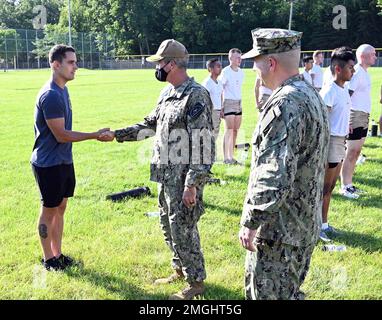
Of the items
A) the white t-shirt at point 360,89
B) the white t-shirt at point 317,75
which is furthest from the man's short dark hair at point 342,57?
the white t-shirt at point 317,75

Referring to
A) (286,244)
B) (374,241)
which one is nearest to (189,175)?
(286,244)

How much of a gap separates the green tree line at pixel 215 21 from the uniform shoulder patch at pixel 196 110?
2307 inches

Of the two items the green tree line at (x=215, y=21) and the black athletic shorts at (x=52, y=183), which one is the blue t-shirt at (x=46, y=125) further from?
the green tree line at (x=215, y=21)

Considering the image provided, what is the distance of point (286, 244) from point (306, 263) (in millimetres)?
275

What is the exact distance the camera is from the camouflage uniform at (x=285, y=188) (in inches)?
97.7

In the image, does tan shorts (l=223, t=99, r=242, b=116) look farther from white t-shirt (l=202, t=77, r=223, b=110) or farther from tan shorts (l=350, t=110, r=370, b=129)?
tan shorts (l=350, t=110, r=370, b=129)

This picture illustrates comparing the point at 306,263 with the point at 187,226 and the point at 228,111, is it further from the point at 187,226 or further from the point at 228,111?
the point at 228,111

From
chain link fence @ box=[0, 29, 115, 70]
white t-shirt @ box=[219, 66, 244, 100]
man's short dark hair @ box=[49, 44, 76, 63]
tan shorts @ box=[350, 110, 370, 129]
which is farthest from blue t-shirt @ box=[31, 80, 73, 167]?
chain link fence @ box=[0, 29, 115, 70]

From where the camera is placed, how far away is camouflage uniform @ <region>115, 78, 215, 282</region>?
12.3 feet

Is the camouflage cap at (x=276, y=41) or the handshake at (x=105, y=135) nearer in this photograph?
the camouflage cap at (x=276, y=41)

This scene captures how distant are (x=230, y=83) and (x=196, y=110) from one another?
541cm

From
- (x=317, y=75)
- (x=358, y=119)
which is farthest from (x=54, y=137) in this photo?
(x=317, y=75)

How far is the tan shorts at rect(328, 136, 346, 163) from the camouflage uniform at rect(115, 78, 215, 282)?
2249mm

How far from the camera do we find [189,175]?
3.74 metres
